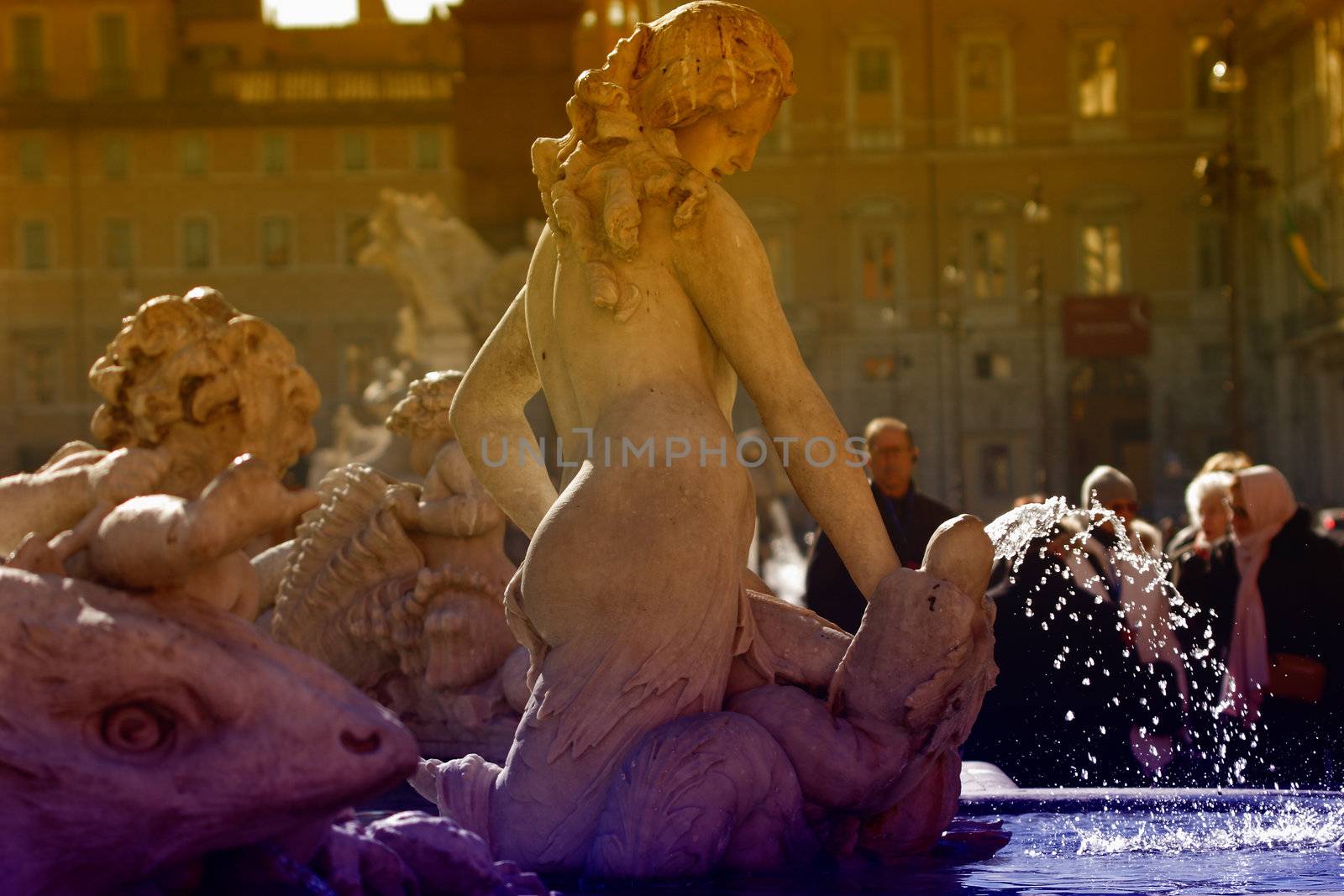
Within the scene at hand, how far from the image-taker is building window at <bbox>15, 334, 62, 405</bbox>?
60.1 meters

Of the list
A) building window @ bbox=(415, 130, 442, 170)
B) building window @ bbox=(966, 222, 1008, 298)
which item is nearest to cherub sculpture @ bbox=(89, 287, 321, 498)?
building window @ bbox=(966, 222, 1008, 298)

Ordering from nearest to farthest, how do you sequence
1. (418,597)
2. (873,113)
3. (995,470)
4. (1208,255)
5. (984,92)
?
1. (418,597)
2. (995,470)
3. (1208,255)
4. (873,113)
5. (984,92)

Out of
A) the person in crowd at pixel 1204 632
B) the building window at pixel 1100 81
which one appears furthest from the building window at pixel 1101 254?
the person in crowd at pixel 1204 632

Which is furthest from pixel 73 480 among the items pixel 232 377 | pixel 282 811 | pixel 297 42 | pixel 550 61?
pixel 297 42

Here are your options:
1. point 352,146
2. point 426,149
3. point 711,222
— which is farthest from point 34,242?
point 711,222

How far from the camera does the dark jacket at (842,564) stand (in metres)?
7.07

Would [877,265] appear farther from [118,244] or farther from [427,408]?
[427,408]

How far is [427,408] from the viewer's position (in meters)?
6.23

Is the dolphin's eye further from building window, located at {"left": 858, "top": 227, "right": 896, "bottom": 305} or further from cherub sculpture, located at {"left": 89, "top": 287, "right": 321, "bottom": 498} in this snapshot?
building window, located at {"left": 858, "top": 227, "right": 896, "bottom": 305}

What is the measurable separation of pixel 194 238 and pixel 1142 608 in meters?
58.0

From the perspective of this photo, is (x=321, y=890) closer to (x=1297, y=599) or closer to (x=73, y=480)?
(x=73, y=480)

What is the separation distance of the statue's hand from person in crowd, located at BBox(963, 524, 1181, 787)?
3675mm

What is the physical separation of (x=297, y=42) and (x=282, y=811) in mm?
69360

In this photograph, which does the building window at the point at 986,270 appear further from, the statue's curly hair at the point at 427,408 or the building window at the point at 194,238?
the statue's curly hair at the point at 427,408
